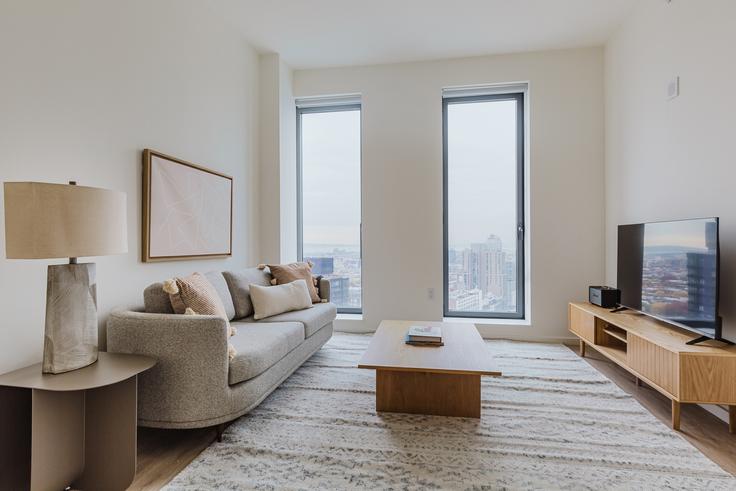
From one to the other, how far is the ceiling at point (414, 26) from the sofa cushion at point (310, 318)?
2.58m

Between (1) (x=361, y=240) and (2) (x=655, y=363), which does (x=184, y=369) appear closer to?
(2) (x=655, y=363)

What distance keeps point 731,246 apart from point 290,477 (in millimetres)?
2664

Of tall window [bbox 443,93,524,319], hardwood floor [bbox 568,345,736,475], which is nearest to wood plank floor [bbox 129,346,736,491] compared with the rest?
hardwood floor [bbox 568,345,736,475]

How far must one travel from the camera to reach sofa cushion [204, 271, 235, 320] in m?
2.76

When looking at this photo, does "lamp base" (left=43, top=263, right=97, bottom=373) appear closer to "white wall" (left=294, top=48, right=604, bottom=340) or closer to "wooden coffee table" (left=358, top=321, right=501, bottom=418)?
"wooden coffee table" (left=358, top=321, right=501, bottom=418)

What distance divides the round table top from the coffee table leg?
125 centimetres

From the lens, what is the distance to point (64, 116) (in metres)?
1.96

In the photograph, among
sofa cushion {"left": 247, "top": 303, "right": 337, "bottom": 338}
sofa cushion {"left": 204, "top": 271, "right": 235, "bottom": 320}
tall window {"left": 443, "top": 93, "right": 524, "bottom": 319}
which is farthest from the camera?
tall window {"left": 443, "top": 93, "right": 524, "bottom": 319}

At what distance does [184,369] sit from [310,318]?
48.0 inches

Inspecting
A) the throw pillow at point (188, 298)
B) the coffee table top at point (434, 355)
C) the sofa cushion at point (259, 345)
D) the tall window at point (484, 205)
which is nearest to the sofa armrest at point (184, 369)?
the sofa cushion at point (259, 345)

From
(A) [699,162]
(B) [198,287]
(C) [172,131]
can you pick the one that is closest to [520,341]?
(A) [699,162]

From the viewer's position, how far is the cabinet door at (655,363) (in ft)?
6.61

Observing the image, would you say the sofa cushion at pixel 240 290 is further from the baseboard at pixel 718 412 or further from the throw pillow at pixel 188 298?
the baseboard at pixel 718 412

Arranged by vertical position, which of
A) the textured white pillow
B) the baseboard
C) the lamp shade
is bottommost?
the baseboard
